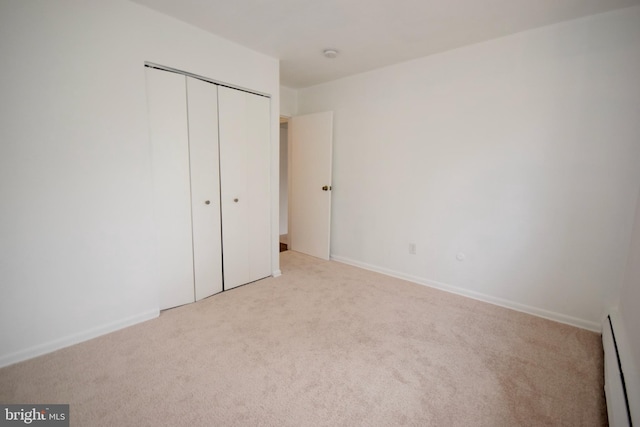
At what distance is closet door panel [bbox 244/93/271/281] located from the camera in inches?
121

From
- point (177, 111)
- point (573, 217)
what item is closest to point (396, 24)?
point (177, 111)

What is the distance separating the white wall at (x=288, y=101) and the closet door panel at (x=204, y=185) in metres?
1.64

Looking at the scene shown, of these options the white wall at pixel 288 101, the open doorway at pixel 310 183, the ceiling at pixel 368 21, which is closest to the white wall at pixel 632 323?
the ceiling at pixel 368 21

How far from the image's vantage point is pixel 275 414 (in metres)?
1.52

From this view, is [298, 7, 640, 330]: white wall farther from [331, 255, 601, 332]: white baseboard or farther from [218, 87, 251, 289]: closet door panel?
[218, 87, 251, 289]: closet door panel

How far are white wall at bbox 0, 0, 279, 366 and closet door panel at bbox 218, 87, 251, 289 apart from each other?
1.72ft

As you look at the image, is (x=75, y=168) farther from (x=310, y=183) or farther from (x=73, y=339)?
(x=310, y=183)

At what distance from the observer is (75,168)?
6.54 ft

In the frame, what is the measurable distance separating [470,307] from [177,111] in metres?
3.10

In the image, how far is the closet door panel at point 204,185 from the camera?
2605 mm

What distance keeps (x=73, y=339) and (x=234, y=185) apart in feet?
5.61

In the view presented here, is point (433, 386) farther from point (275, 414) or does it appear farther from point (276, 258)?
point (276, 258)

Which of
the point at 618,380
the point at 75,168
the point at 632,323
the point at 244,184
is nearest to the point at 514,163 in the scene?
the point at 632,323

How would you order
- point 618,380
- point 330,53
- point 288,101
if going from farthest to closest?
point 288,101 < point 330,53 < point 618,380
